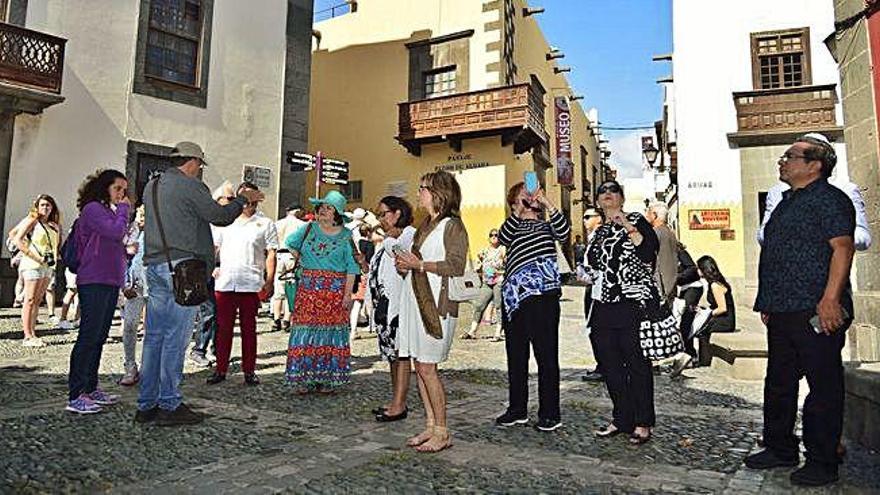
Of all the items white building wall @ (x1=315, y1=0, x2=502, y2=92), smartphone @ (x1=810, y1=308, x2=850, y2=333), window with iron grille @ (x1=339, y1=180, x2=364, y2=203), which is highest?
A: white building wall @ (x1=315, y1=0, x2=502, y2=92)

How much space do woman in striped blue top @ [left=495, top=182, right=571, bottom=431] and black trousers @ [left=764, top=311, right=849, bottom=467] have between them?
127 cm

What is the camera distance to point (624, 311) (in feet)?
12.4

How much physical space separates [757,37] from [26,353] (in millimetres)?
17174

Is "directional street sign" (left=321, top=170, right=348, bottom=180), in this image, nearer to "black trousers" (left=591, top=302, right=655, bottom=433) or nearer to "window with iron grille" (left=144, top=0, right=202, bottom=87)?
"window with iron grille" (left=144, top=0, right=202, bottom=87)

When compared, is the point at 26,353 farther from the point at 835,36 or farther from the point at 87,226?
the point at 835,36

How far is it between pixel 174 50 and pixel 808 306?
14.1 m

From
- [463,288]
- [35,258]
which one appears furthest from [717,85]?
[35,258]

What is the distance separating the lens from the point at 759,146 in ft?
51.0

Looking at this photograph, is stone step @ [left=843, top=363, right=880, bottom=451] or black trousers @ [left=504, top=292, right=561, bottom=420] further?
black trousers @ [left=504, top=292, right=561, bottom=420]

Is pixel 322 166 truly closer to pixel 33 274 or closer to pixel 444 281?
pixel 33 274

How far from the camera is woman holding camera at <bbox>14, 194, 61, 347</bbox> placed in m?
7.16

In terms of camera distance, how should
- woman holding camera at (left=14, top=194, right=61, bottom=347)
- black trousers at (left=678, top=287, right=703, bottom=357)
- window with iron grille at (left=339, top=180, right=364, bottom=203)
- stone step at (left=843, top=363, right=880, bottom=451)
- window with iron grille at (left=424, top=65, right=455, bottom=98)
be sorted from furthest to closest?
window with iron grille at (left=339, top=180, right=364, bottom=203) → window with iron grille at (left=424, top=65, right=455, bottom=98) → woman holding camera at (left=14, top=194, right=61, bottom=347) → black trousers at (left=678, top=287, right=703, bottom=357) → stone step at (left=843, top=363, right=880, bottom=451)

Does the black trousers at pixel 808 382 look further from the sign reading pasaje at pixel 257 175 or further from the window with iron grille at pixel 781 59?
the window with iron grille at pixel 781 59

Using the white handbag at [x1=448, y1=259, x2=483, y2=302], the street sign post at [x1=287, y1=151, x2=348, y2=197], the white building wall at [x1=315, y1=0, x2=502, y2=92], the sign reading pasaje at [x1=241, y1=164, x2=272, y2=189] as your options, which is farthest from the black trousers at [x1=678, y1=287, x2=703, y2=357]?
the white building wall at [x1=315, y1=0, x2=502, y2=92]
